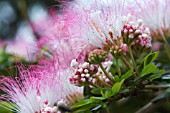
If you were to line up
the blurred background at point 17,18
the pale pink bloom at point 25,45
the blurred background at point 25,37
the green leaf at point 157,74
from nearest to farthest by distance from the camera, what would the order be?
1. the green leaf at point 157,74
2. the blurred background at point 25,37
3. the pale pink bloom at point 25,45
4. the blurred background at point 17,18

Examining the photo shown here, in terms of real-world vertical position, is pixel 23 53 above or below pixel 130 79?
above

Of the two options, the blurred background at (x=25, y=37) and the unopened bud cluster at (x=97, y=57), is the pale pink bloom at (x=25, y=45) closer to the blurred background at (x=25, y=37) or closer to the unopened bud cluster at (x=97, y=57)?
the blurred background at (x=25, y=37)

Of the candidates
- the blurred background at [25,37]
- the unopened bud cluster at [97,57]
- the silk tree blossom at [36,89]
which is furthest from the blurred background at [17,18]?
the unopened bud cluster at [97,57]

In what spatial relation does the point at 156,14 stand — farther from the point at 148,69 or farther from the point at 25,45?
the point at 25,45

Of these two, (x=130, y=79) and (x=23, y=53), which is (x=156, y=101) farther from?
(x=23, y=53)

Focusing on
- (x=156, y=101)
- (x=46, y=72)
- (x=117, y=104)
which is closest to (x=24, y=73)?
(x=46, y=72)

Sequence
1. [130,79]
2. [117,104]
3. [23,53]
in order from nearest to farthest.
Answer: [130,79] < [117,104] < [23,53]
